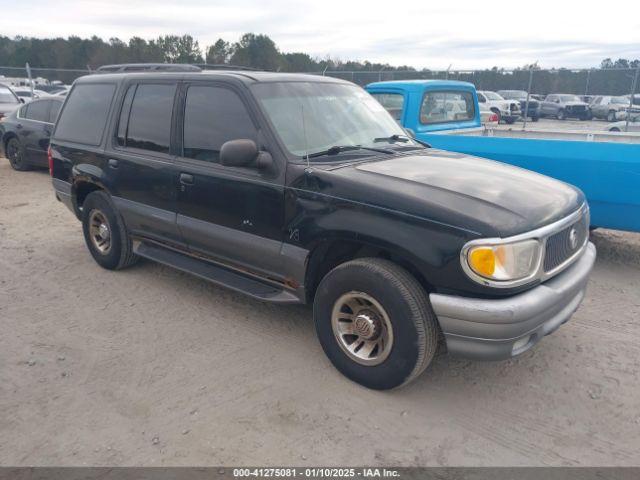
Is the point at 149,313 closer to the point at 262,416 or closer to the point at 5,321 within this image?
the point at 5,321

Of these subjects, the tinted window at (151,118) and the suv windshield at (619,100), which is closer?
the tinted window at (151,118)

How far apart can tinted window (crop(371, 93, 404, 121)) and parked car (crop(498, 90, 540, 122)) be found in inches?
873

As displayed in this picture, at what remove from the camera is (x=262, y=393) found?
3.35 metres

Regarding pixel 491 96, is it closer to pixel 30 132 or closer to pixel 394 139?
pixel 30 132

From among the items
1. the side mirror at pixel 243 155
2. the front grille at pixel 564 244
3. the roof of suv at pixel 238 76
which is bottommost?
the front grille at pixel 564 244

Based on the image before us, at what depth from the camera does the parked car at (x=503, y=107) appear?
82.9 ft

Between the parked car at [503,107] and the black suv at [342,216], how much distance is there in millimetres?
22660

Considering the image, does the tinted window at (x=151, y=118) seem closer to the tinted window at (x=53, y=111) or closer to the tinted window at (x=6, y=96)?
the tinted window at (x=53, y=111)

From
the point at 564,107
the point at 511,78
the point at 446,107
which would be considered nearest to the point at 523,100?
the point at 511,78

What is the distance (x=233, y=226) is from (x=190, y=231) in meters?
0.55

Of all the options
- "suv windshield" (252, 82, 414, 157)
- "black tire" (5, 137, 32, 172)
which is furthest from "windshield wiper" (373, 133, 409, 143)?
"black tire" (5, 137, 32, 172)

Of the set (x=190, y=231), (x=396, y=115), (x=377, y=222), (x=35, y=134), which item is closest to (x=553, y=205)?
(x=377, y=222)

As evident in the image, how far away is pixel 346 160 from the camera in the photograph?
12.0ft

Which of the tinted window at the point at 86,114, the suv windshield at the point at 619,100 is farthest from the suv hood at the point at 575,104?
the tinted window at the point at 86,114
